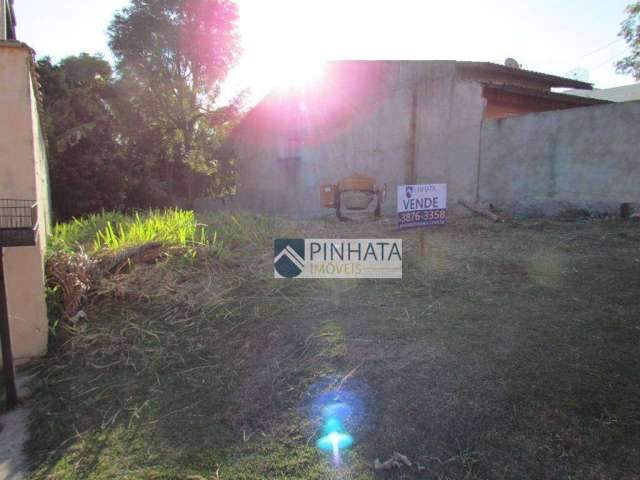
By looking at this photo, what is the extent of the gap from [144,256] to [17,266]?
1178 millimetres

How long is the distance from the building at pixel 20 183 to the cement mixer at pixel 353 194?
6210 mm

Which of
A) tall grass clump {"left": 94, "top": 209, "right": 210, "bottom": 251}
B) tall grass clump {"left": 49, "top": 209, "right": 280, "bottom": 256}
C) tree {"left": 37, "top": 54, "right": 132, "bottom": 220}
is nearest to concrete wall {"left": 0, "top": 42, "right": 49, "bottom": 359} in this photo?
tall grass clump {"left": 49, "top": 209, "right": 280, "bottom": 256}

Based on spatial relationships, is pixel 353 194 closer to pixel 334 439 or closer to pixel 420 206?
pixel 420 206

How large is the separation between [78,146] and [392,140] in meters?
9.64

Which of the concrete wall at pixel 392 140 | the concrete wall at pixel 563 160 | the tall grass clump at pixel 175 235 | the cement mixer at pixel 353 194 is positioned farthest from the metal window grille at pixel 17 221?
the concrete wall at pixel 392 140

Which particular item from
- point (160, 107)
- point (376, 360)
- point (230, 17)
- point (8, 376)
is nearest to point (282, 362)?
point (376, 360)

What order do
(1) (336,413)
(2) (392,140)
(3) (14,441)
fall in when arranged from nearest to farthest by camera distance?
(1) (336,413) < (3) (14,441) < (2) (392,140)

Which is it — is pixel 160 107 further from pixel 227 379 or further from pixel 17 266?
pixel 227 379

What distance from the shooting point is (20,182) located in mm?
3188

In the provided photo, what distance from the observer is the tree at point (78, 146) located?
12.4 m

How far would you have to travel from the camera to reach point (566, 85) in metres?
11.3

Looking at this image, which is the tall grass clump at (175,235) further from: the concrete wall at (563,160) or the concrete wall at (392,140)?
the concrete wall at (563,160)

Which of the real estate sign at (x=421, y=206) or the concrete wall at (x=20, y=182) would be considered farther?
the real estate sign at (x=421, y=206)

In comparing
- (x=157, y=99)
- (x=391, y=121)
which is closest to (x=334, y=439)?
(x=391, y=121)
